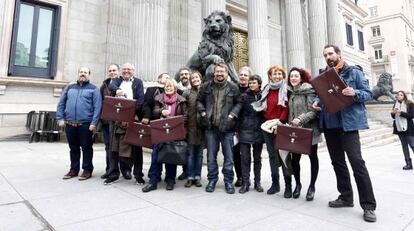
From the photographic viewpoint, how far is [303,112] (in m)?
3.61

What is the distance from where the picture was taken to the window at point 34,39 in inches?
378

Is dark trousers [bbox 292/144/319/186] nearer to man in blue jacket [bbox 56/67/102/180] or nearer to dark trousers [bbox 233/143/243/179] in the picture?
dark trousers [bbox 233/143/243/179]

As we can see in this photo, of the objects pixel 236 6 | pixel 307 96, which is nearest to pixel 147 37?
pixel 307 96

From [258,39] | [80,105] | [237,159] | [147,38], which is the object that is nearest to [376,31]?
[258,39]

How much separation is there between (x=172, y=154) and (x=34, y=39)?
9.34m

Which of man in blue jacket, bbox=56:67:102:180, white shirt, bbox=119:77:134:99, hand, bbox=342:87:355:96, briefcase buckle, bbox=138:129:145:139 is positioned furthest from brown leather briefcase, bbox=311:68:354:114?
man in blue jacket, bbox=56:67:102:180

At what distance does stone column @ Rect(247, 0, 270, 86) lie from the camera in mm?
12555

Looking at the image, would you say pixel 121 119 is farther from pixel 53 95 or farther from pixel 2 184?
pixel 53 95

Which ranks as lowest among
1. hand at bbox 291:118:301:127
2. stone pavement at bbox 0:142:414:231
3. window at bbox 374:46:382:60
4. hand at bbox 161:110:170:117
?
stone pavement at bbox 0:142:414:231

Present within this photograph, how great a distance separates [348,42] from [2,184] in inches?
1170

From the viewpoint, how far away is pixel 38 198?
3465 mm

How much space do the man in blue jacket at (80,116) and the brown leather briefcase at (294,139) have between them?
3057 mm

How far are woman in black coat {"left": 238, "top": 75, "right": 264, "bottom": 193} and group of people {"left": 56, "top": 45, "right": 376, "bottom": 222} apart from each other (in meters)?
0.02

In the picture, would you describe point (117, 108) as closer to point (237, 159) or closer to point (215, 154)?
point (215, 154)
